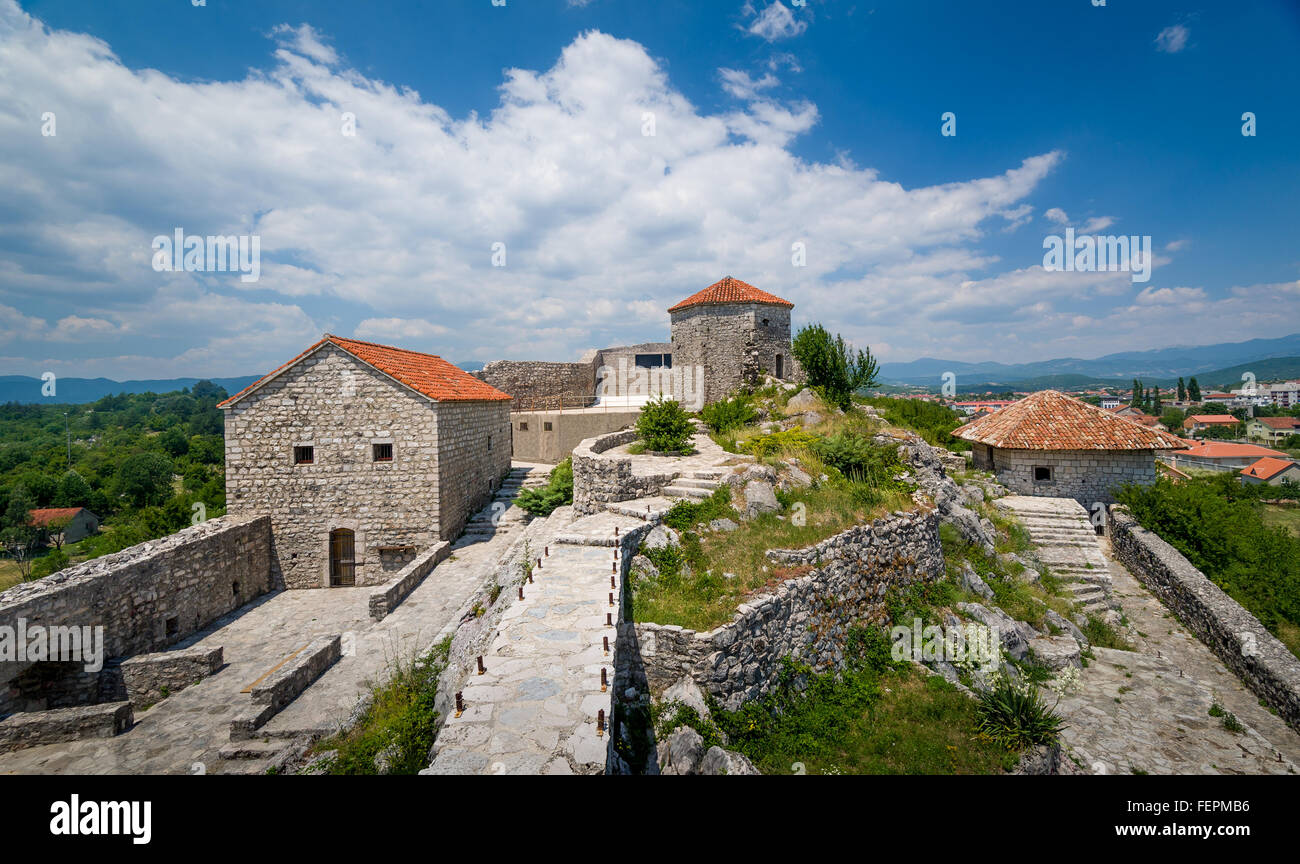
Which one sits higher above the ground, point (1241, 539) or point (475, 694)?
point (475, 694)

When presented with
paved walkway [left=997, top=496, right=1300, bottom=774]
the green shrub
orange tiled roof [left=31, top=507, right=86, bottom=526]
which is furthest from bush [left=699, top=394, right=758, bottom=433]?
orange tiled roof [left=31, top=507, right=86, bottom=526]

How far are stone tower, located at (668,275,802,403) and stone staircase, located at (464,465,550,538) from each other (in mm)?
9812

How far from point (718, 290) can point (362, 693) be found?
21.6 meters

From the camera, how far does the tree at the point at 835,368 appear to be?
751 inches

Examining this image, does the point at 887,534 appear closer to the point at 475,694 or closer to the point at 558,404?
the point at 475,694

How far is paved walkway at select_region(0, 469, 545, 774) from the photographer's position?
269 inches

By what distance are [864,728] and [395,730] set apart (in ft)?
20.9

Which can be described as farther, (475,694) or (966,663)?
(966,663)

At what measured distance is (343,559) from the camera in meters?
13.7

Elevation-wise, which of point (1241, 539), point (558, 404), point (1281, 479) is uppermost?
point (558, 404)

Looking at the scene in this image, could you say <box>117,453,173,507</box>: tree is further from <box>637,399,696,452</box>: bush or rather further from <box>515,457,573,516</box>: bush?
<box>637,399,696,452</box>: bush
